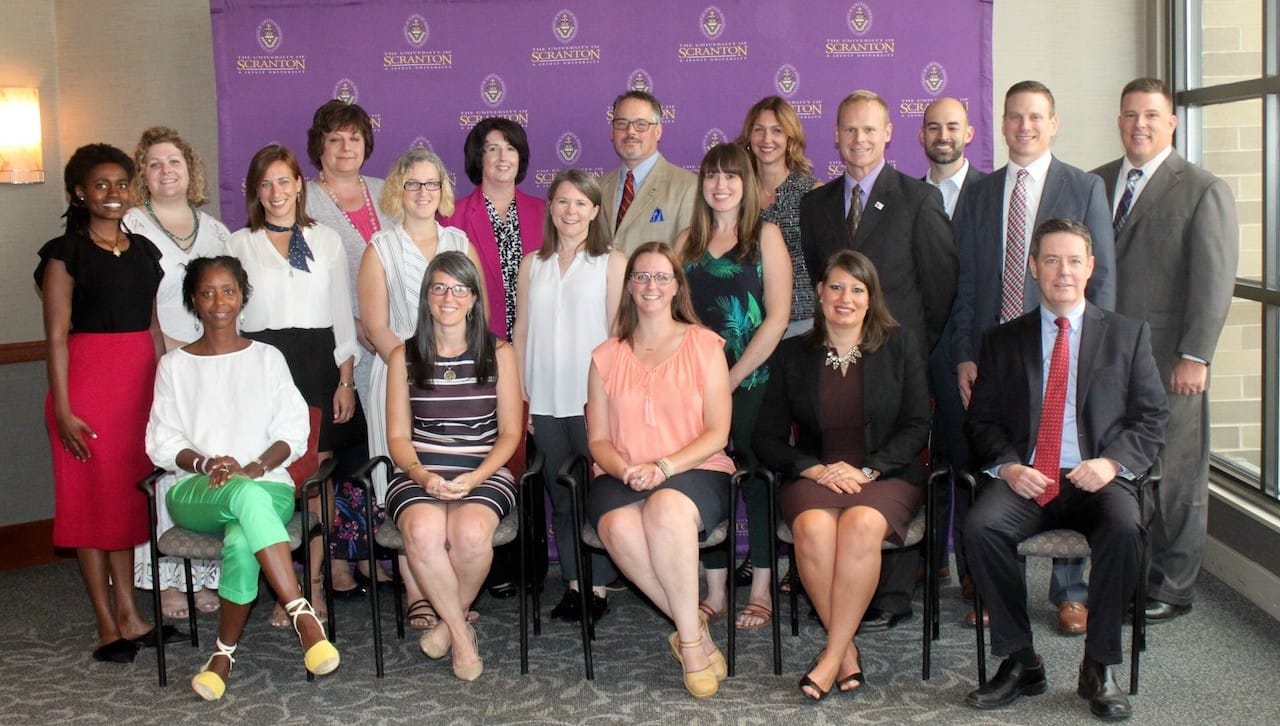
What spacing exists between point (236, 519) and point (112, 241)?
1.10 m

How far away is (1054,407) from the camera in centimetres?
360

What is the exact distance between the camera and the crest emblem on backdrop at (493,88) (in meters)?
5.26

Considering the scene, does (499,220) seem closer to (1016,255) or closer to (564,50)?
(564,50)

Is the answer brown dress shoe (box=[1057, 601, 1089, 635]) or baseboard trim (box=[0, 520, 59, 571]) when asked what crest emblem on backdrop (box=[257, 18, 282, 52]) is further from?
brown dress shoe (box=[1057, 601, 1089, 635])

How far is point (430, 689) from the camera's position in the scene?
3693 mm

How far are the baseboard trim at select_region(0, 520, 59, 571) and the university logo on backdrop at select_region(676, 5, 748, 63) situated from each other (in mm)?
→ 3651

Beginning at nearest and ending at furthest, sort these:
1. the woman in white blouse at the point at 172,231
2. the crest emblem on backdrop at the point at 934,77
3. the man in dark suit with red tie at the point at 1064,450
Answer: the man in dark suit with red tie at the point at 1064,450
the woman in white blouse at the point at 172,231
the crest emblem on backdrop at the point at 934,77

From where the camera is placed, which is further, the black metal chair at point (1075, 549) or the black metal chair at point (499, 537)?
the black metal chair at point (499, 537)

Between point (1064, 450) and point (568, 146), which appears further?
point (568, 146)

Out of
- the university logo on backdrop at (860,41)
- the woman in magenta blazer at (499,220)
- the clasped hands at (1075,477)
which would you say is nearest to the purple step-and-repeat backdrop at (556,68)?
the university logo on backdrop at (860,41)

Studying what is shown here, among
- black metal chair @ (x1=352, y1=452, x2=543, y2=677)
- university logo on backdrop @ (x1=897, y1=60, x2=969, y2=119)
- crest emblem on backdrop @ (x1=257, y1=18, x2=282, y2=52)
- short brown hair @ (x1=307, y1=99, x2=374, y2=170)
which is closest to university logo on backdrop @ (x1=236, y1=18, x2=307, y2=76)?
crest emblem on backdrop @ (x1=257, y1=18, x2=282, y2=52)

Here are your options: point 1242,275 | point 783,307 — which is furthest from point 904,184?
point 1242,275

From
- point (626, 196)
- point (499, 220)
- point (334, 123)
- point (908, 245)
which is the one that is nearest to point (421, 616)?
point (499, 220)

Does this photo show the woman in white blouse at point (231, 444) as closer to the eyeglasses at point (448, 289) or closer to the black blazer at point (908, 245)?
the eyeglasses at point (448, 289)
